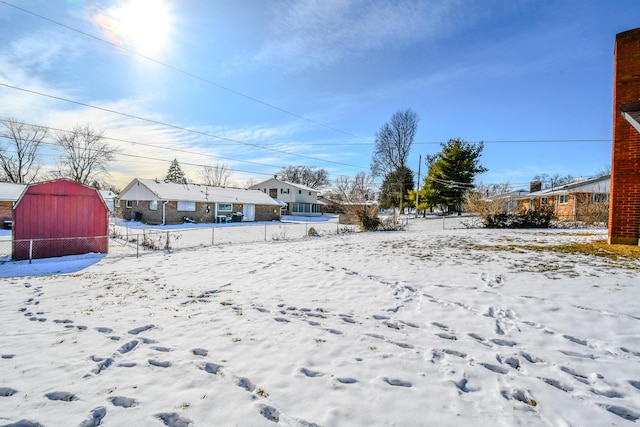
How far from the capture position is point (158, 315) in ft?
16.1

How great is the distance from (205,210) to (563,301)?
3187 cm

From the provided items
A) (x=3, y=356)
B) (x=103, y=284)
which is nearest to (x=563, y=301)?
(x=3, y=356)

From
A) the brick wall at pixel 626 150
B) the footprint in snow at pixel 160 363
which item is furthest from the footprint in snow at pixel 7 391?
the brick wall at pixel 626 150

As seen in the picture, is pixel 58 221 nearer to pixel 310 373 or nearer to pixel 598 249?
pixel 310 373

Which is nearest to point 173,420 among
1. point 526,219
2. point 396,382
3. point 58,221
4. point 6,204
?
point 396,382

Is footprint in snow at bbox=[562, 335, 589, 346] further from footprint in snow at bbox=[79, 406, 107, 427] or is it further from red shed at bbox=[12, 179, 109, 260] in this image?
red shed at bbox=[12, 179, 109, 260]

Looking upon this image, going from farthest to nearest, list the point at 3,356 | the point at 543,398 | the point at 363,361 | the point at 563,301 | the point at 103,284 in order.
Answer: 1. the point at 103,284
2. the point at 563,301
3. the point at 3,356
4. the point at 363,361
5. the point at 543,398

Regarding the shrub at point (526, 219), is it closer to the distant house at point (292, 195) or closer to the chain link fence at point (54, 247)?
the chain link fence at point (54, 247)

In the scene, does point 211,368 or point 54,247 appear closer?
point 211,368

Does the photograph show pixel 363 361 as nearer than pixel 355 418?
No

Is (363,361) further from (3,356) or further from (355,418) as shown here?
(3,356)

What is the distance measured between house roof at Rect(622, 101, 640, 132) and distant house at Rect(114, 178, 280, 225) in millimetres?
31119

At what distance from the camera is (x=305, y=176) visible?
7031 centimetres

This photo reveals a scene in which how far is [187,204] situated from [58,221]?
748 inches
